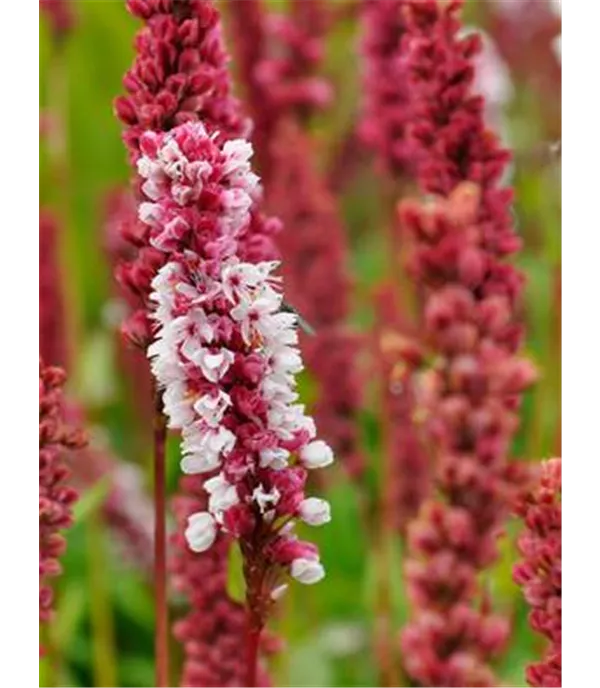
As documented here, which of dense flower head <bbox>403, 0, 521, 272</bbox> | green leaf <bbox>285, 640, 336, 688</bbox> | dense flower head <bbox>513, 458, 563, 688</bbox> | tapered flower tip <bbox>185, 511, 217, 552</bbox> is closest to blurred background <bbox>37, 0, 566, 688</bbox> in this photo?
green leaf <bbox>285, 640, 336, 688</bbox>

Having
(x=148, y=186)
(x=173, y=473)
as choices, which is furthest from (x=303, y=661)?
(x=148, y=186)

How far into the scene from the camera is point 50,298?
1914 mm

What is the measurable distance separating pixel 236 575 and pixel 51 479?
0.15 meters

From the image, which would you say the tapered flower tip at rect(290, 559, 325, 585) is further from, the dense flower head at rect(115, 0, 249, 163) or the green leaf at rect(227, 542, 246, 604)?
the dense flower head at rect(115, 0, 249, 163)

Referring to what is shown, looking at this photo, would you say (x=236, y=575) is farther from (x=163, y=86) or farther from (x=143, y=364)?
(x=143, y=364)

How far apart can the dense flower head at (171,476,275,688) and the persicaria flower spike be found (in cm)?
26

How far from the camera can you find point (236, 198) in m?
0.90

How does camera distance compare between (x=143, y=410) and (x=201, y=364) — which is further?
(x=143, y=410)

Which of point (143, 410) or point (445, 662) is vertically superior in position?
point (143, 410)
